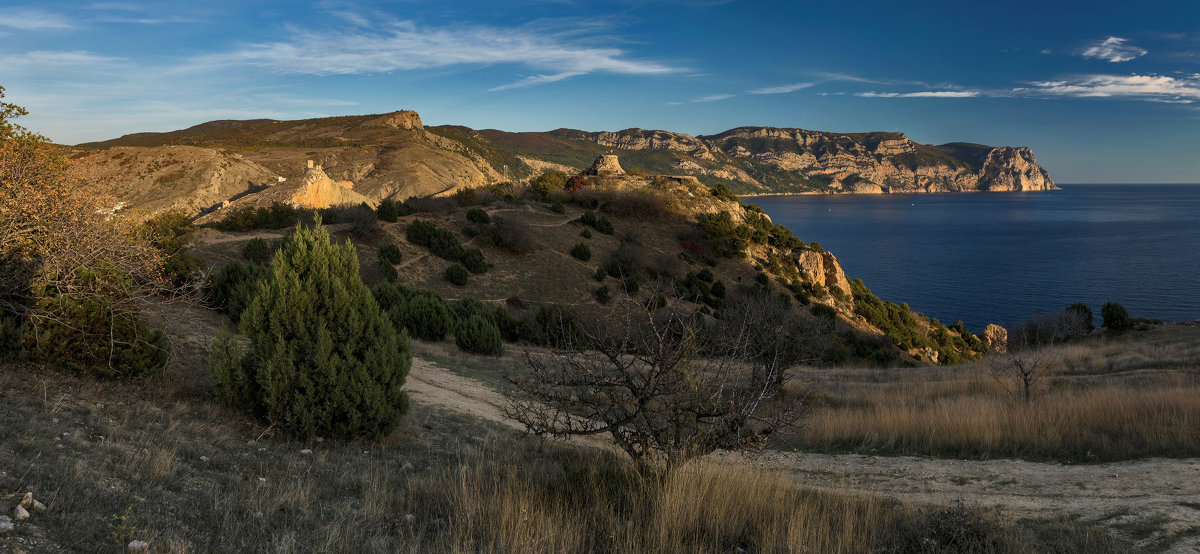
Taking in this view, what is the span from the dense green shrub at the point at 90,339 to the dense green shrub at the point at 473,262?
25.6 metres

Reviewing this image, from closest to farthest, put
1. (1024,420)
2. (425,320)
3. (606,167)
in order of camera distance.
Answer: (1024,420) → (425,320) → (606,167)

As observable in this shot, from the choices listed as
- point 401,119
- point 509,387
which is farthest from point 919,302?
point 401,119

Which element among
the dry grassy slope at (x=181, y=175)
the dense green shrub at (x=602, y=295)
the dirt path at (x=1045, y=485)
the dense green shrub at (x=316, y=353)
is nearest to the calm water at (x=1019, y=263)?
the dense green shrub at (x=602, y=295)

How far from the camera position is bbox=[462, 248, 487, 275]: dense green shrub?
32.6m

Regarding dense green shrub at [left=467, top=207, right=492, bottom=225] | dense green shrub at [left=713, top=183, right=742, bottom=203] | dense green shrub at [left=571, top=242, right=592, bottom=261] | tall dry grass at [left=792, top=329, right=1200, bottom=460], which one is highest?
dense green shrub at [left=713, top=183, right=742, bottom=203]

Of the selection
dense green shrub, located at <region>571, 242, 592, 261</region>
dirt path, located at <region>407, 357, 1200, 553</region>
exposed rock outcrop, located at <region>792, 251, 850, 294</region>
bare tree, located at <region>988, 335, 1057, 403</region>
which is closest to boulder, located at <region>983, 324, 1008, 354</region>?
exposed rock outcrop, located at <region>792, 251, 850, 294</region>

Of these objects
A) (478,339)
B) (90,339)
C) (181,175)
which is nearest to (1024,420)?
(90,339)

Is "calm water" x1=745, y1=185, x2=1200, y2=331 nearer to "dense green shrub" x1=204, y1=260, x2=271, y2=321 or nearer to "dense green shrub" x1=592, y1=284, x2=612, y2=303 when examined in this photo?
"dense green shrub" x1=592, y1=284, x2=612, y2=303

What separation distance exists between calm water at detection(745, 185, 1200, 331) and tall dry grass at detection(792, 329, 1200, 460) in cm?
4325

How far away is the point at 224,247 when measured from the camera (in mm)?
27000

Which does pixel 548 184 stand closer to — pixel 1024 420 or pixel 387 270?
pixel 387 270

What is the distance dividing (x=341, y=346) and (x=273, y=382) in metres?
0.79

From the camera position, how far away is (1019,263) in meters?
72.2

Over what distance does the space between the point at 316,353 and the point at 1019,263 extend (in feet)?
286
